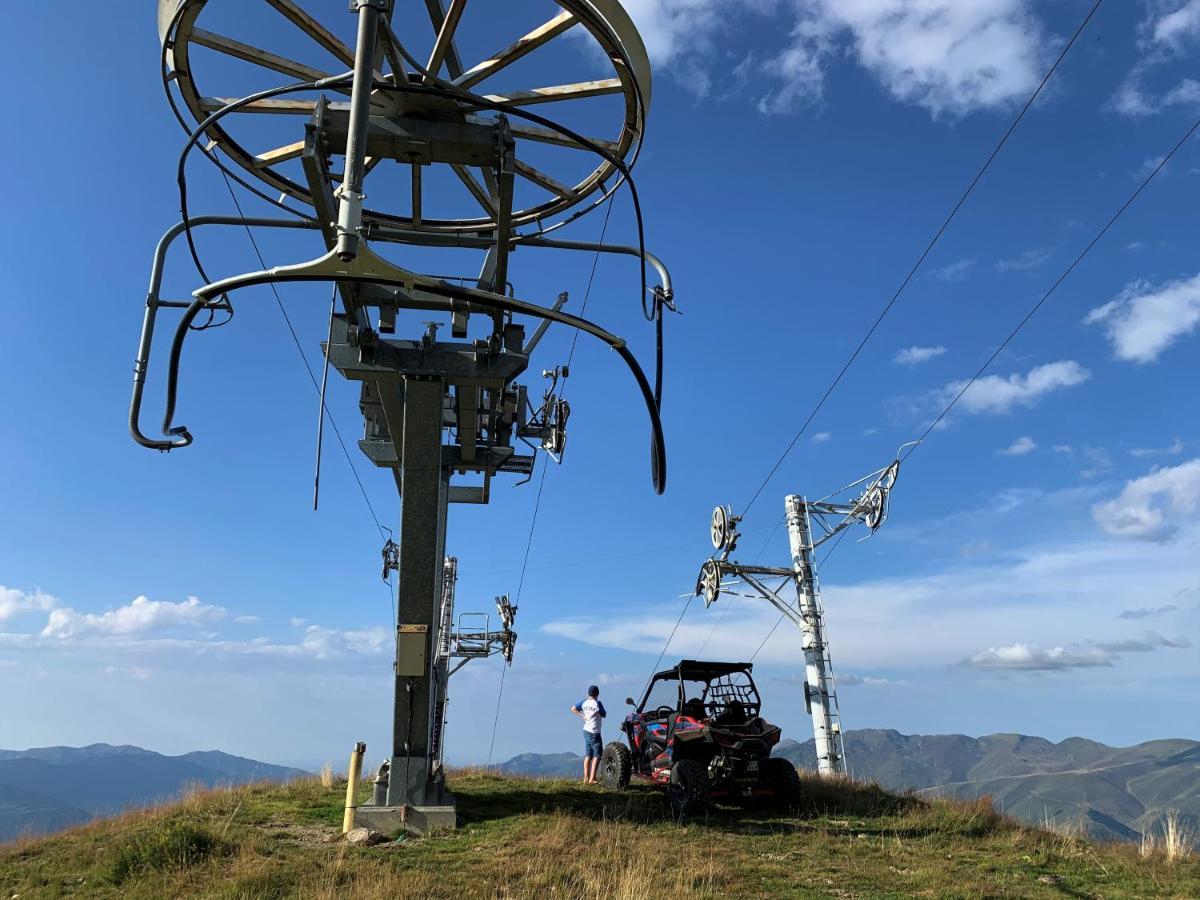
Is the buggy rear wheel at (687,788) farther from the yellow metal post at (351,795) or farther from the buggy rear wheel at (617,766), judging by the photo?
the yellow metal post at (351,795)

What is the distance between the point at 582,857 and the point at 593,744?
7.67 m

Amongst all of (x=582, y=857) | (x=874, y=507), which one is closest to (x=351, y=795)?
(x=582, y=857)

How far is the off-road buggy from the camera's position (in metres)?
13.0

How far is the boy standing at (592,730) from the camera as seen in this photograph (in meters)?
16.9

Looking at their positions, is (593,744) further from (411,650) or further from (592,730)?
(411,650)

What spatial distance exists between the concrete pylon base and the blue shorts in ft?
18.2

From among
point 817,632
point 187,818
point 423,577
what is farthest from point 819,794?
point 187,818

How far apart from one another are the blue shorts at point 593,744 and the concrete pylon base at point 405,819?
5534mm

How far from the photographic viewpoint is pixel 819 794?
1546 cm

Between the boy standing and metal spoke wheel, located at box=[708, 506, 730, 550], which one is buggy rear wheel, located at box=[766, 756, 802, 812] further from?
metal spoke wheel, located at box=[708, 506, 730, 550]

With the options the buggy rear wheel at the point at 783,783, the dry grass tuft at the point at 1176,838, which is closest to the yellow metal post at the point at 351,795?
the buggy rear wheel at the point at 783,783

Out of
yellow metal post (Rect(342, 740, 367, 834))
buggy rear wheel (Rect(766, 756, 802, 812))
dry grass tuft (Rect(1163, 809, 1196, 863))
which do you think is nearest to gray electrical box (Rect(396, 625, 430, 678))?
yellow metal post (Rect(342, 740, 367, 834))

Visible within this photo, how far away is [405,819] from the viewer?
1158 cm

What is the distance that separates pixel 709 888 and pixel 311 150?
27.5 feet
